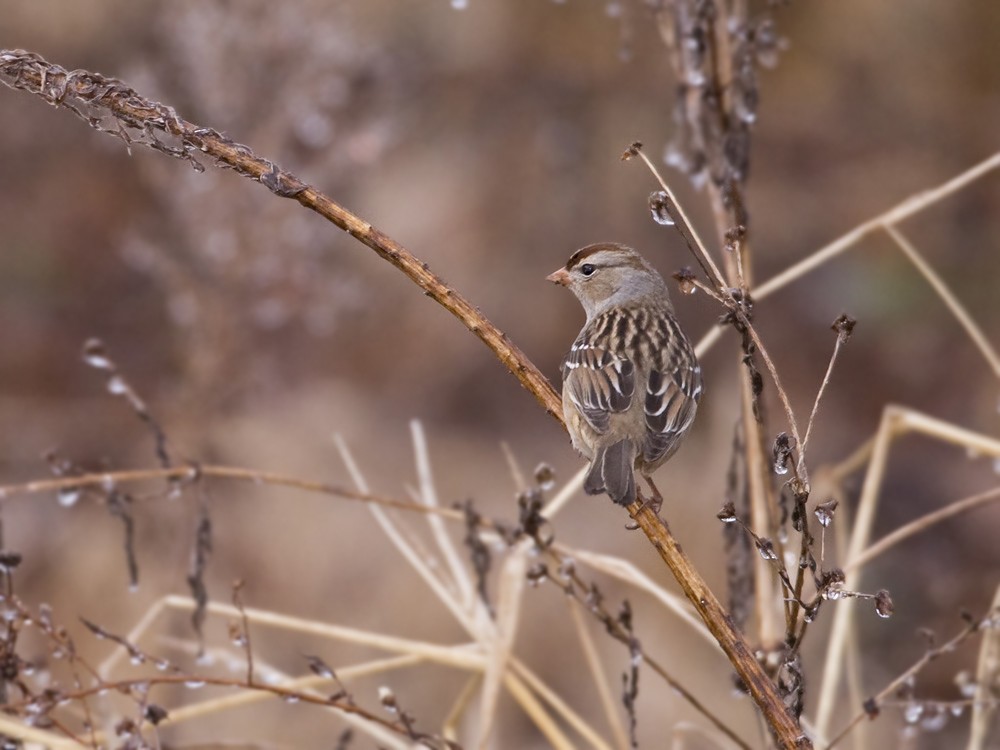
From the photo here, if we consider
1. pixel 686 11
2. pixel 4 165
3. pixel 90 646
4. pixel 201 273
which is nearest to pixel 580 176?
pixel 201 273

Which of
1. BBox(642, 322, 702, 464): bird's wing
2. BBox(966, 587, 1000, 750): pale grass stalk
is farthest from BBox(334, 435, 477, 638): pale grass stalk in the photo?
A: BBox(966, 587, 1000, 750): pale grass stalk

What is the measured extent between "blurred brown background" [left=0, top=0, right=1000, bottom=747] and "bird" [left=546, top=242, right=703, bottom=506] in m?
2.14

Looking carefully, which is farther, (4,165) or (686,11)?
(4,165)

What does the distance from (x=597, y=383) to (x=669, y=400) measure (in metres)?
0.16

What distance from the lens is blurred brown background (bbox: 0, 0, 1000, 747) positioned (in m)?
5.36

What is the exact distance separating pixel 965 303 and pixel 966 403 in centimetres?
54

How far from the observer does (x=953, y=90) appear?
749 centimetres

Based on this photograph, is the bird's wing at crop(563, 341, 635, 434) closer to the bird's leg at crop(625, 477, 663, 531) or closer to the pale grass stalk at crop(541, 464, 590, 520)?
the pale grass stalk at crop(541, 464, 590, 520)

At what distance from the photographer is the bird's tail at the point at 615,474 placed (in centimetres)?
241

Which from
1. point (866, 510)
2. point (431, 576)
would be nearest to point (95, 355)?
point (431, 576)

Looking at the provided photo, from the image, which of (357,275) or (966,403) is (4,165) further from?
(966,403)

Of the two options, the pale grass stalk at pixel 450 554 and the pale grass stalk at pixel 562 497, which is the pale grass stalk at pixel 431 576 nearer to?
the pale grass stalk at pixel 450 554

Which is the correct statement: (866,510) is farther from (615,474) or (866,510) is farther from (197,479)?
(197,479)

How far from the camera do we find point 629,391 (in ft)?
9.52
